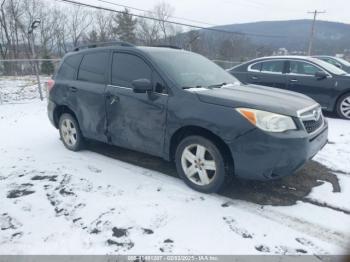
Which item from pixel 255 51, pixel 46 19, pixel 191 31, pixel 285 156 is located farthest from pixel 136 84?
pixel 46 19

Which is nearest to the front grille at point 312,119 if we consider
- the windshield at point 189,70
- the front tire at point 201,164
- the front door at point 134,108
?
the front tire at point 201,164

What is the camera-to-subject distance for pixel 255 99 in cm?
344

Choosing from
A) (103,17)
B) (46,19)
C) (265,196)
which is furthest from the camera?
(103,17)

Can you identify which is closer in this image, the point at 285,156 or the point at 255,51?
the point at 285,156

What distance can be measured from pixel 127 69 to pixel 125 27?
1708 inches

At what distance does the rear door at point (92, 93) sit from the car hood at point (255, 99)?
158 cm

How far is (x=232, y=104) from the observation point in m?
3.28

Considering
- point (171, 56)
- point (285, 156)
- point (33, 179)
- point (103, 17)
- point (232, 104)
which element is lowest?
point (33, 179)

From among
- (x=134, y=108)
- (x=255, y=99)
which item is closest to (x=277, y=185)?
(x=255, y=99)

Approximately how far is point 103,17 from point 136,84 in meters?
49.8

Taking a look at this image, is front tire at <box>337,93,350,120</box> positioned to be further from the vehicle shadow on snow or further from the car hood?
the car hood

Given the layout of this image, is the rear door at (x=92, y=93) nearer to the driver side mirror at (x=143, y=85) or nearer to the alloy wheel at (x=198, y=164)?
the driver side mirror at (x=143, y=85)

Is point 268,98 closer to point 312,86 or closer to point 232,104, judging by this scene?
point 232,104

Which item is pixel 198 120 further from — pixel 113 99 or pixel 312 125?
pixel 113 99
